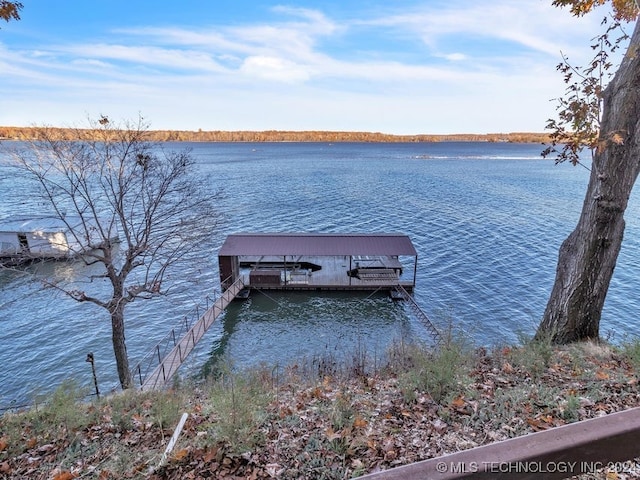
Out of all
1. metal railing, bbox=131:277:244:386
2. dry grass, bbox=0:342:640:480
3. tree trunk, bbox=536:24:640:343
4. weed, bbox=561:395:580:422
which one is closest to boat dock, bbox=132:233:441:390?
metal railing, bbox=131:277:244:386

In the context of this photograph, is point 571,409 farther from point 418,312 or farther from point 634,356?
point 418,312

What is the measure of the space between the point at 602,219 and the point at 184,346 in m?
15.4

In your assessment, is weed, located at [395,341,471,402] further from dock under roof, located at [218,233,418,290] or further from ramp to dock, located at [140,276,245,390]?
dock under roof, located at [218,233,418,290]

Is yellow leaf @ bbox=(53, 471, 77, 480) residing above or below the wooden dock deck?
above

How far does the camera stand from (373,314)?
21.0m

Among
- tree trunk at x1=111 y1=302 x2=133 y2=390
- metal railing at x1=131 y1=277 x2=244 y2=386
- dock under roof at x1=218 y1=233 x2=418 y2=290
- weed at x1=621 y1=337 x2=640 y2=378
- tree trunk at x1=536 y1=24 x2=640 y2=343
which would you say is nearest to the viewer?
weed at x1=621 y1=337 x2=640 y2=378

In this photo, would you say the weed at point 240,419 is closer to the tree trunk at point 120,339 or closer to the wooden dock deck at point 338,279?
the tree trunk at point 120,339

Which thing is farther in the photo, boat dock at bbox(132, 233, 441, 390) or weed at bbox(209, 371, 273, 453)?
boat dock at bbox(132, 233, 441, 390)

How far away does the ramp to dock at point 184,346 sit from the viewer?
→ 1391 centimetres

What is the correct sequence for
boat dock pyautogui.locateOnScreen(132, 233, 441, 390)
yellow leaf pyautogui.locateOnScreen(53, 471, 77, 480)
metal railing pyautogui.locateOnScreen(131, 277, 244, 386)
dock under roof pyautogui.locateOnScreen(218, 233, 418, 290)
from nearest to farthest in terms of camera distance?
1. yellow leaf pyautogui.locateOnScreen(53, 471, 77, 480)
2. metal railing pyautogui.locateOnScreen(131, 277, 244, 386)
3. boat dock pyautogui.locateOnScreen(132, 233, 441, 390)
4. dock under roof pyautogui.locateOnScreen(218, 233, 418, 290)

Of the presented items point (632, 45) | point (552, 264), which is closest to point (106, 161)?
point (632, 45)

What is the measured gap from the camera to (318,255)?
2308 cm

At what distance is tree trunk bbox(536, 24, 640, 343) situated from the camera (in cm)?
641

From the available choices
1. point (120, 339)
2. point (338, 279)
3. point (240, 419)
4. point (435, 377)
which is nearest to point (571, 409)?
point (435, 377)
